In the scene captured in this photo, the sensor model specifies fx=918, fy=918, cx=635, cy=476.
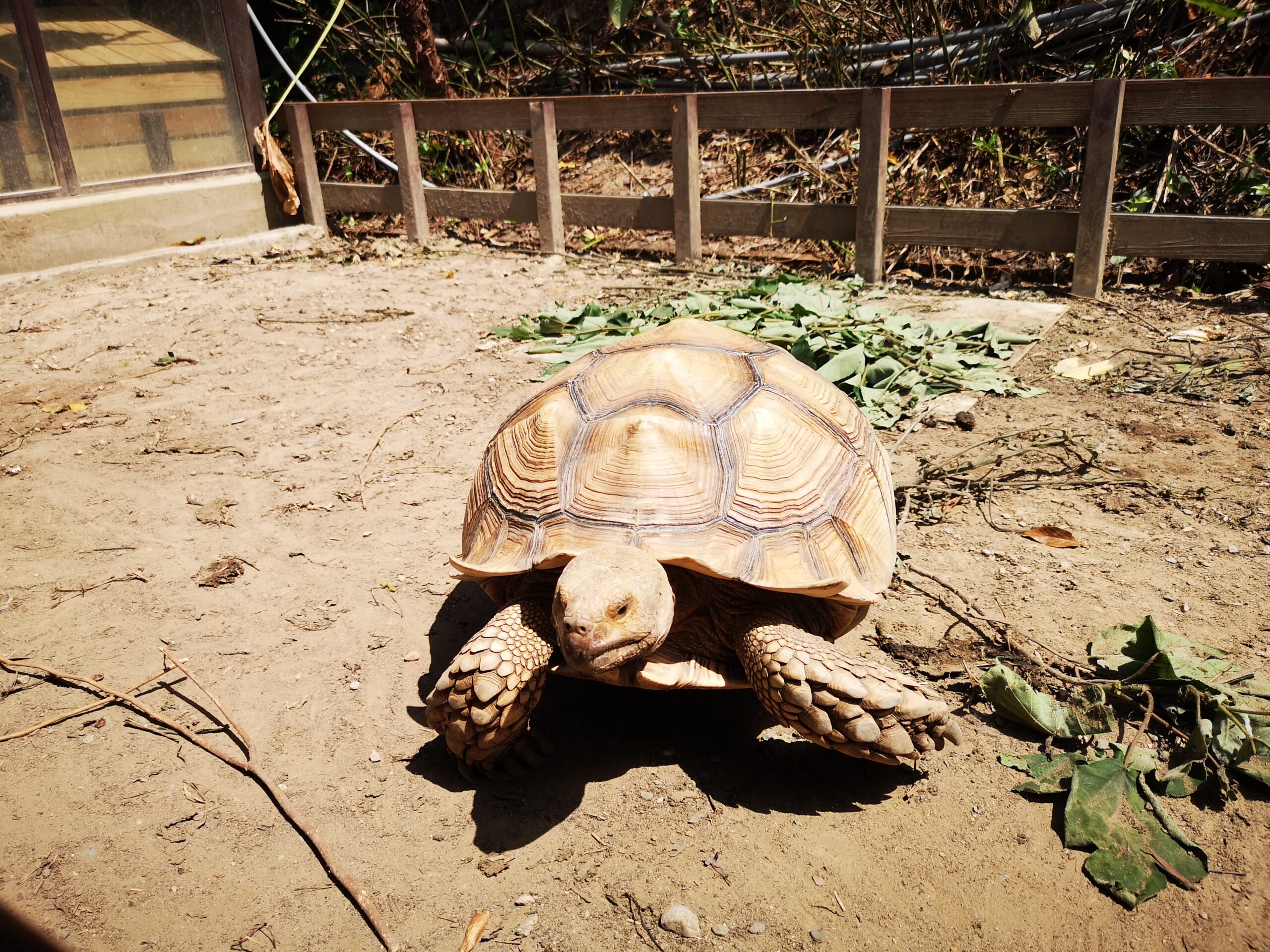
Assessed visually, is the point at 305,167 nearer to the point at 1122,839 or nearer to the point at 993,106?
the point at 993,106

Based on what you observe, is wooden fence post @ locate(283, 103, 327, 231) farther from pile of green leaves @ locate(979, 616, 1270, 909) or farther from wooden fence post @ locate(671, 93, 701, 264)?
pile of green leaves @ locate(979, 616, 1270, 909)

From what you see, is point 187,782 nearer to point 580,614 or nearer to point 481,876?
point 481,876

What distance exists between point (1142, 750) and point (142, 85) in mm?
8423

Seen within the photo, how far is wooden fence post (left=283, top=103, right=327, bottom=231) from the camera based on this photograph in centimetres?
834

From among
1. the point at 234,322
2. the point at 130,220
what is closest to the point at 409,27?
the point at 130,220

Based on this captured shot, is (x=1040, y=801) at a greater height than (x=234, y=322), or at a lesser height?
lesser

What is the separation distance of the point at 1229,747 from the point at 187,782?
2.41m

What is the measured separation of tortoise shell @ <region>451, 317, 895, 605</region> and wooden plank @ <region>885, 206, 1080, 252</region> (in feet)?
12.9

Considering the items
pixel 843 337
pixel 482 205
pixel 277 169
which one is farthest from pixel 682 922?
pixel 277 169

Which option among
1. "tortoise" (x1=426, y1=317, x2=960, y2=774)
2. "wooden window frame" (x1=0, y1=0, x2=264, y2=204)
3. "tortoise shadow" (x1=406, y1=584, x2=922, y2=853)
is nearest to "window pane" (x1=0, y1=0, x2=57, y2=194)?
"wooden window frame" (x1=0, y1=0, x2=264, y2=204)

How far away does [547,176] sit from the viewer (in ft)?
23.9

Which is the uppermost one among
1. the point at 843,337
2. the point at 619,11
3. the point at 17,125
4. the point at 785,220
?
the point at 619,11

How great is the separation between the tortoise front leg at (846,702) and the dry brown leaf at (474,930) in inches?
29.0

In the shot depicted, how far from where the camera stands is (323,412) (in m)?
4.41
